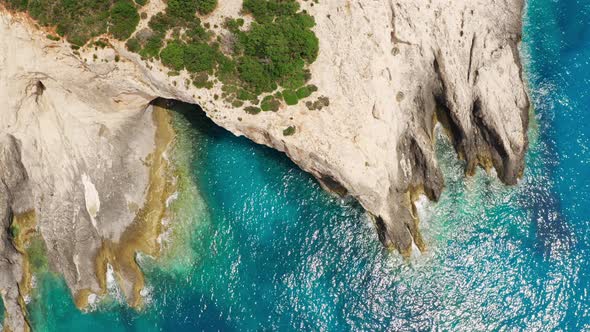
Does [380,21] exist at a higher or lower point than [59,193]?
higher

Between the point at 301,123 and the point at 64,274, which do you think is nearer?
the point at 301,123

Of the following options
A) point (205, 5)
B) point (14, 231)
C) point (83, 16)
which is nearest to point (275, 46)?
point (205, 5)

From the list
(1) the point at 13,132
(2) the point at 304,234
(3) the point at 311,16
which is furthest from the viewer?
(2) the point at 304,234

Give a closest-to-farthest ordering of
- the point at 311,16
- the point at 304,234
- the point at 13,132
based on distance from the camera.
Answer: the point at 311,16, the point at 13,132, the point at 304,234

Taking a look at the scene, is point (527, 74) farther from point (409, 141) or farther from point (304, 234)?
point (304, 234)

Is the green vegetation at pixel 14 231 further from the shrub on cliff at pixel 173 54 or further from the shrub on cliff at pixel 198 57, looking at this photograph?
the shrub on cliff at pixel 198 57

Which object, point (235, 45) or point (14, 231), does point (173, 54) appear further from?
point (14, 231)

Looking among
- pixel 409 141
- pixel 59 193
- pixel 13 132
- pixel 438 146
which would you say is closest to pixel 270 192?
pixel 409 141

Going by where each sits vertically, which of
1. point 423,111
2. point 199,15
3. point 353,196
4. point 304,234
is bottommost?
point 304,234
